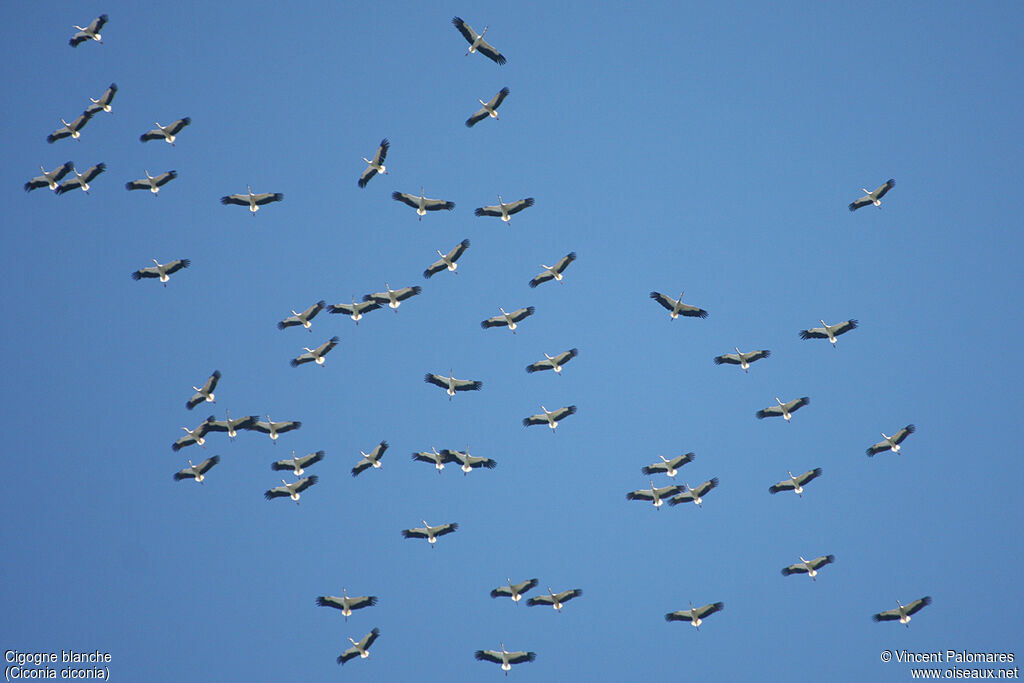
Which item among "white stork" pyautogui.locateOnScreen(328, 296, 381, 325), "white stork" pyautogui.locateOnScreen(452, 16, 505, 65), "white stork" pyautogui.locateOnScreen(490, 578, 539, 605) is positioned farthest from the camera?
"white stork" pyautogui.locateOnScreen(328, 296, 381, 325)

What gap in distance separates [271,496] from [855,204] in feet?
91.0

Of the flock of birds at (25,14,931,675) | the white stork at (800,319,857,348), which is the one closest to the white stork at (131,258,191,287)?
the flock of birds at (25,14,931,675)

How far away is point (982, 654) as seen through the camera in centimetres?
6794

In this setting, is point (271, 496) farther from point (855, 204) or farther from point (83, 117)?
point (855, 204)

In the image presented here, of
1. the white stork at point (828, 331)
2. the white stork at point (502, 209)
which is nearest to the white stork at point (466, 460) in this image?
the white stork at point (502, 209)

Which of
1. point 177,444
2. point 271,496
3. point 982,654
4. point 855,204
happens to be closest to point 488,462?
point 271,496

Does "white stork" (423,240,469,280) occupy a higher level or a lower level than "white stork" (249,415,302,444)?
higher

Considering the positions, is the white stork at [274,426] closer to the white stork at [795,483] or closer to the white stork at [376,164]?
the white stork at [376,164]

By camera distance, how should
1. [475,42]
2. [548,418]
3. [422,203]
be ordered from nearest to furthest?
[475,42] → [422,203] → [548,418]

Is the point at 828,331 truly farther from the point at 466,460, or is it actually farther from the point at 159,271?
the point at 159,271

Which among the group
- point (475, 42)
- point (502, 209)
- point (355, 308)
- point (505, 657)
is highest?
point (475, 42)

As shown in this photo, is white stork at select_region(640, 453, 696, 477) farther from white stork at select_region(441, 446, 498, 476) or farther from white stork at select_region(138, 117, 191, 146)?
white stork at select_region(138, 117, 191, 146)

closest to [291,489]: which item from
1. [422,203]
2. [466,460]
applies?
[466,460]

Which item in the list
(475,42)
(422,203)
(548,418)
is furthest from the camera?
(548,418)
